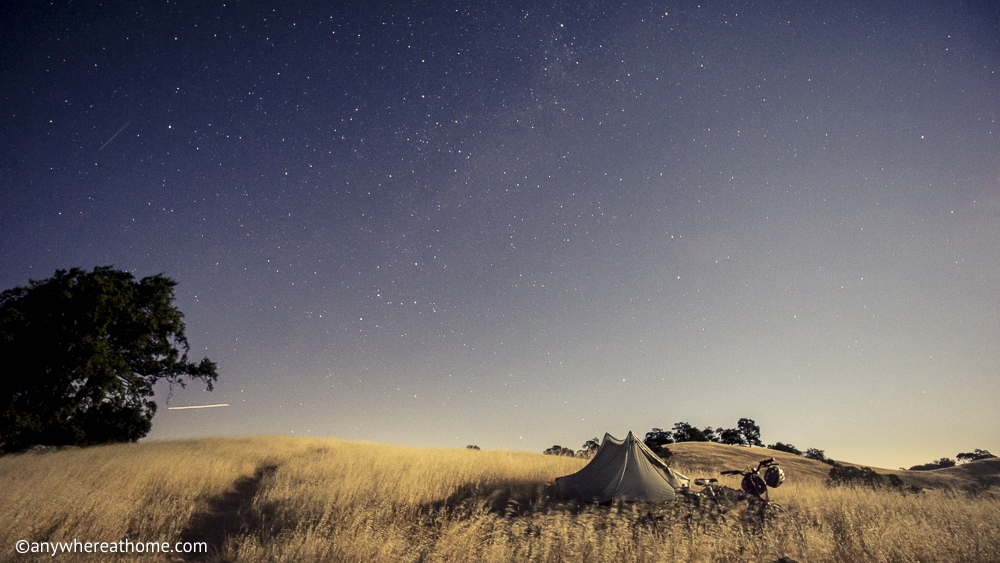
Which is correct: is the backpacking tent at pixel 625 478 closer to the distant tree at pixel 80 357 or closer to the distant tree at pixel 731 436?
the distant tree at pixel 80 357

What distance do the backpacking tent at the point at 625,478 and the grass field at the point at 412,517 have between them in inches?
19.7

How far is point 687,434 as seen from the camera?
43.7 metres

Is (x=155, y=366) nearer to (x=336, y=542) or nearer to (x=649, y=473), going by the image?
(x=336, y=542)

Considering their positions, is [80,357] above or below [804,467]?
above

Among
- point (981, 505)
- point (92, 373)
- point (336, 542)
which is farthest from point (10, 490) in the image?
point (981, 505)

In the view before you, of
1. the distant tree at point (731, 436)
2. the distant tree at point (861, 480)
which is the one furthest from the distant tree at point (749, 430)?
the distant tree at point (861, 480)

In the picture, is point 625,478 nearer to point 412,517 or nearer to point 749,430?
point 412,517

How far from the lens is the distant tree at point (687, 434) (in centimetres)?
4341

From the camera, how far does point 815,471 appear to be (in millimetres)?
27141

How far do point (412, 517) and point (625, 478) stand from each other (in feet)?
20.6
